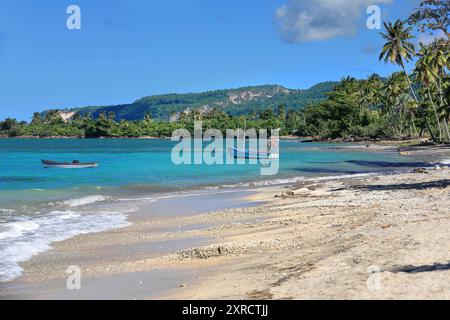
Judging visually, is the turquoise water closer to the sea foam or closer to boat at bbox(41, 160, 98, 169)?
the sea foam

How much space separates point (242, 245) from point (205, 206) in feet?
33.0

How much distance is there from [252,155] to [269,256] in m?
52.1

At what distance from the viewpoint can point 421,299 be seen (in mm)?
6750

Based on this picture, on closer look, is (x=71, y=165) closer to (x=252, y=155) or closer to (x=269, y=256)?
(x=252, y=155)

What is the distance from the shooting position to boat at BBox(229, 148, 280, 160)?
191ft

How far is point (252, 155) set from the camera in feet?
206

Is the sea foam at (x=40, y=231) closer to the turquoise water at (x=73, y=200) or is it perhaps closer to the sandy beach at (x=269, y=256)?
the turquoise water at (x=73, y=200)

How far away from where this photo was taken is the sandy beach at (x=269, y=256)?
7.92 meters

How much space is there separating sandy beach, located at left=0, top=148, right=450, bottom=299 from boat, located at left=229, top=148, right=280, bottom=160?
128ft

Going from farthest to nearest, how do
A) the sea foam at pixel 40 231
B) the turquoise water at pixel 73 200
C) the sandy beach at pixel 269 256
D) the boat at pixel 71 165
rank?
the boat at pixel 71 165, the turquoise water at pixel 73 200, the sea foam at pixel 40 231, the sandy beach at pixel 269 256

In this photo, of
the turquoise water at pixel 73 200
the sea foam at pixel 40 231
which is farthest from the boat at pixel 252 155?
the sea foam at pixel 40 231

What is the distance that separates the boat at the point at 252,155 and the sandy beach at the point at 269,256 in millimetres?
38984

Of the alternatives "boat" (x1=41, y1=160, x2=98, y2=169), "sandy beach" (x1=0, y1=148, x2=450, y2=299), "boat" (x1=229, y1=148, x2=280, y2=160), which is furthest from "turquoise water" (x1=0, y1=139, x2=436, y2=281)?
"boat" (x1=229, y1=148, x2=280, y2=160)
